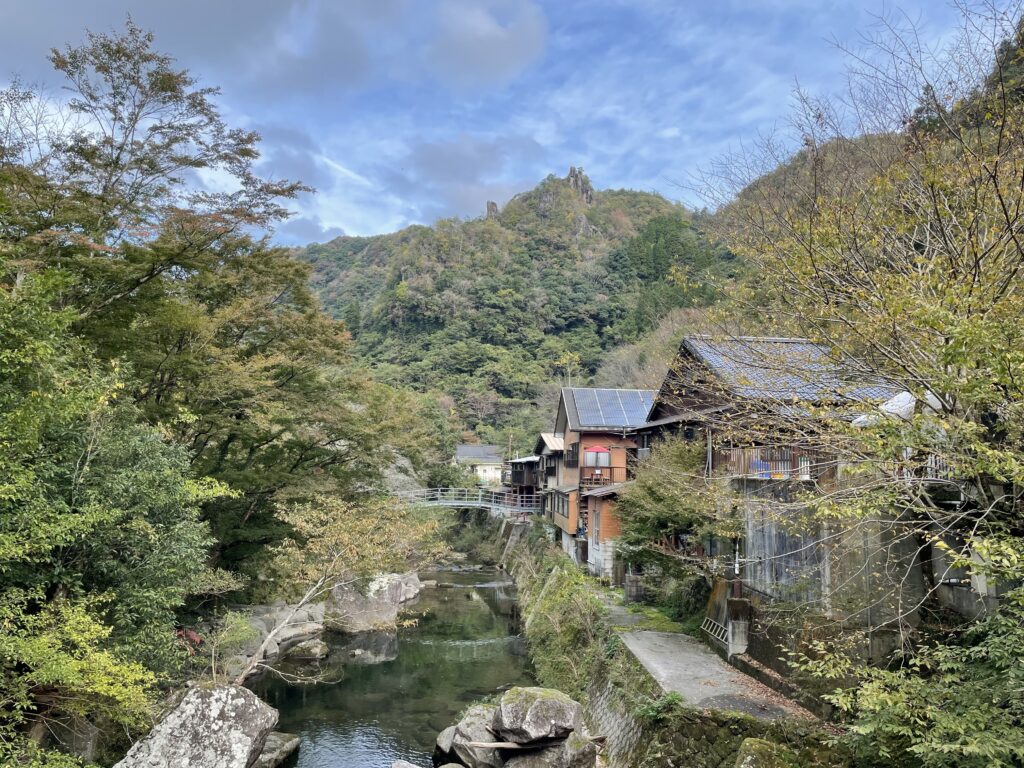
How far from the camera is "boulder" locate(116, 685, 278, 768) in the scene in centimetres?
949

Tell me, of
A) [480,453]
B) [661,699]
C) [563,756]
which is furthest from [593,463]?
[480,453]

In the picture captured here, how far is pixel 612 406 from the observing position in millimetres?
28156

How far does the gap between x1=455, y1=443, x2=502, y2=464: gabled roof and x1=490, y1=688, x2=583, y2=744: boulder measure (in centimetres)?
4083

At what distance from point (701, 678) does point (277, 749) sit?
28.2ft

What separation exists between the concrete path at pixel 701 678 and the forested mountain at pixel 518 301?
31766mm

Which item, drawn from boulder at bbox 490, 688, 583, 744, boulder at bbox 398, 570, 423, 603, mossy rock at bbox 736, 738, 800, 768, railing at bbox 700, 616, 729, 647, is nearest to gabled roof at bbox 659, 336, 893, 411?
mossy rock at bbox 736, 738, 800, 768

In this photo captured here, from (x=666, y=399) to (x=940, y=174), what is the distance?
40.1 feet

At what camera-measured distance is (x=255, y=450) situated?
19266 mm

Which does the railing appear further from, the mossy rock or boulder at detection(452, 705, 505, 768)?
boulder at detection(452, 705, 505, 768)

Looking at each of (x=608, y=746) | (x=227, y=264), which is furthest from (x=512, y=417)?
(x=608, y=746)

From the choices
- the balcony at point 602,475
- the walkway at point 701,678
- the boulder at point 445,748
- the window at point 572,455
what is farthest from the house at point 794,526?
the window at point 572,455

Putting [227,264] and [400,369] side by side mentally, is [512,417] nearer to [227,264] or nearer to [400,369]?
[400,369]

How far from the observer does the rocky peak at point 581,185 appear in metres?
90.8

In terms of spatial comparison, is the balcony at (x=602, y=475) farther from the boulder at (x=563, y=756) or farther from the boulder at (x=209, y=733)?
the boulder at (x=209, y=733)
